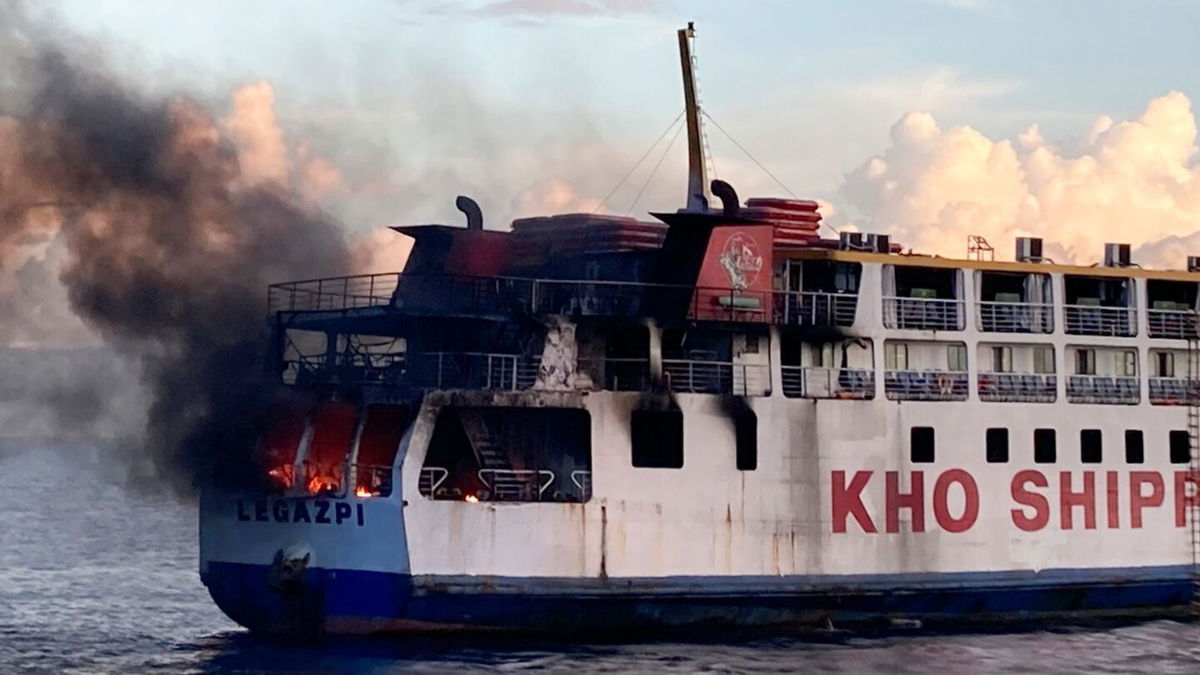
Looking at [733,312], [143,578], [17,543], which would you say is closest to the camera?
[733,312]

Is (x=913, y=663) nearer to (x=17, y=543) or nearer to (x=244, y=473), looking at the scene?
(x=244, y=473)

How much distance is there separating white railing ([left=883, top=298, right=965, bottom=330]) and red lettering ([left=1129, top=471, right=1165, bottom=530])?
15.1 ft

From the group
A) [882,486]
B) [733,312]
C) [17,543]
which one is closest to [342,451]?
[733,312]

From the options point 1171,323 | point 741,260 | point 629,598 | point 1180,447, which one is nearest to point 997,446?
point 1180,447

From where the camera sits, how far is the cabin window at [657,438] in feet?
103

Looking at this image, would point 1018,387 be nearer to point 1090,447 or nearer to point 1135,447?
point 1090,447

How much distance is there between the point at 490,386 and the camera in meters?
30.9

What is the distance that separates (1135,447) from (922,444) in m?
5.02

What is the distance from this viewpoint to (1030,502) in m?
34.8

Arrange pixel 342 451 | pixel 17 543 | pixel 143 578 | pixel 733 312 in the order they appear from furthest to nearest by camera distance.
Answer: pixel 17 543
pixel 143 578
pixel 733 312
pixel 342 451

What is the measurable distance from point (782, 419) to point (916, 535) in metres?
3.34

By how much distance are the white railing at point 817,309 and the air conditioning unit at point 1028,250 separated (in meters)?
4.31

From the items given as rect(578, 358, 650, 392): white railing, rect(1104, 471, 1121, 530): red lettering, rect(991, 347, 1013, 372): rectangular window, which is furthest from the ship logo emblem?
rect(1104, 471, 1121, 530): red lettering

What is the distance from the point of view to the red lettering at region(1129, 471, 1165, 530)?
3609cm
